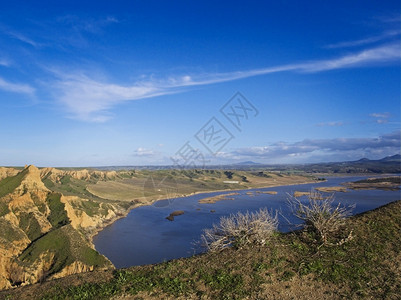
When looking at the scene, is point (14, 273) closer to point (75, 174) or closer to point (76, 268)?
point (76, 268)

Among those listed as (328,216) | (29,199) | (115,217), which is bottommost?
(115,217)

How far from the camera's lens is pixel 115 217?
72.5 metres

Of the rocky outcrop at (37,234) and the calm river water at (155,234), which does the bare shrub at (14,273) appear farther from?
the calm river water at (155,234)

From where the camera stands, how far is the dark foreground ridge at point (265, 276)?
29.5ft

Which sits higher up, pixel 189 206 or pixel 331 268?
pixel 331 268

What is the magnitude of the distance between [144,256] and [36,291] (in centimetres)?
3392

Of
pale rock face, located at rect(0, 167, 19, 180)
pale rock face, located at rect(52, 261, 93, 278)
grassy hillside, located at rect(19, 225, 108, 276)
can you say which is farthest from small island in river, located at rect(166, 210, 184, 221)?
pale rock face, located at rect(0, 167, 19, 180)

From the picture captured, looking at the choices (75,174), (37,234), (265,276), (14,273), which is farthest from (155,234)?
(75,174)

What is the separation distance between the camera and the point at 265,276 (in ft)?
32.1

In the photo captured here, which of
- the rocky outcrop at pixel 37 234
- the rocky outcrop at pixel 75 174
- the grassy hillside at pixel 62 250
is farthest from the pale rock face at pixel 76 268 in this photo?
the rocky outcrop at pixel 75 174

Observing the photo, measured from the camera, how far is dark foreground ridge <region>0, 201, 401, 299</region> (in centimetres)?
898

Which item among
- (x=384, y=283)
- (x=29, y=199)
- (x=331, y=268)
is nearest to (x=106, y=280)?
(x=331, y=268)

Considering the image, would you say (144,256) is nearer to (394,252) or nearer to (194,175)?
(394,252)

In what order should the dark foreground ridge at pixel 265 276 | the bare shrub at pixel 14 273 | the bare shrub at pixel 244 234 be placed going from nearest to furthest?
the dark foreground ridge at pixel 265 276
the bare shrub at pixel 244 234
the bare shrub at pixel 14 273
